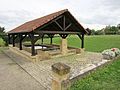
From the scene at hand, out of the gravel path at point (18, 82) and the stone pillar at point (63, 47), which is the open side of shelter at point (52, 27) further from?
the gravel path at point (18, 82)

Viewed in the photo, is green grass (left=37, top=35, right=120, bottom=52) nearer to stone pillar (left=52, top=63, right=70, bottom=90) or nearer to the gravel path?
the gravel path

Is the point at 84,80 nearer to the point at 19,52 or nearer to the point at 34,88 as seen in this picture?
Answer: the point at 34,88

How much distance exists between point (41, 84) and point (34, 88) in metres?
0.45

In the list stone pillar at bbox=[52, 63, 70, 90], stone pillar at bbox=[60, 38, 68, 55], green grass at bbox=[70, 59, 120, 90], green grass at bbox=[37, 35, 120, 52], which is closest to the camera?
stone pillar at bbox=[52, 63, 70, 90]

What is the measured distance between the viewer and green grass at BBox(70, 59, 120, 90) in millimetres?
5766

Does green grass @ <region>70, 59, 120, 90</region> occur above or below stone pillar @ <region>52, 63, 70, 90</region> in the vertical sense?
below

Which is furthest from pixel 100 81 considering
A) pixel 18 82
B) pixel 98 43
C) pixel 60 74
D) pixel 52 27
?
pixel 98 43

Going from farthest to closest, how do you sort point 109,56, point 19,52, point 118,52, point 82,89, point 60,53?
point 19,52 < point 60,53 < point 118,52 < point 109,56 < point 82,89

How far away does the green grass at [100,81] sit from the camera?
5766 mm

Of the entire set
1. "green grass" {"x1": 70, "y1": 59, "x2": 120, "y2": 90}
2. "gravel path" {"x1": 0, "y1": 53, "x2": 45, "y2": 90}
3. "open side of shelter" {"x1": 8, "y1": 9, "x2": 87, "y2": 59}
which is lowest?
"gravel path" {"x1": 0, "y1": 53, "x2": 45, "y2": 90}

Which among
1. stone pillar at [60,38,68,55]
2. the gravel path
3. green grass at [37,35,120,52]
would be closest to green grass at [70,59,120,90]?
the gravel path

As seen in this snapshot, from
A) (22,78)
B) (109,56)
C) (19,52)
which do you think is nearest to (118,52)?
(109,56)

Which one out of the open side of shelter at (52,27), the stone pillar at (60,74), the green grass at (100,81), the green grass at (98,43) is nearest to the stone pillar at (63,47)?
the open side of shelter at (52,27)

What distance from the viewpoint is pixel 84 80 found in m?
6.45
